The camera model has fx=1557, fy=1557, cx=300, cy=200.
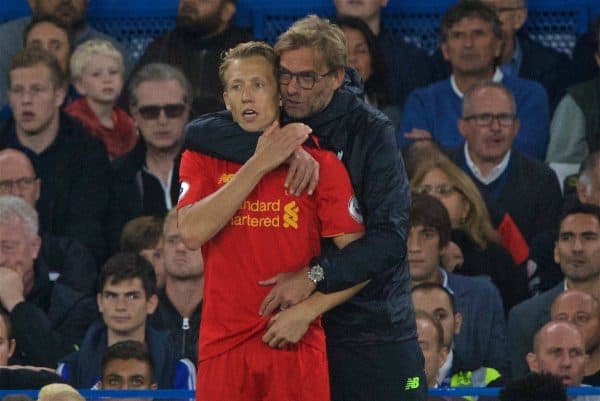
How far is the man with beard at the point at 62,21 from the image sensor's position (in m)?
9.28

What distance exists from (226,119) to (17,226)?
10.4ft

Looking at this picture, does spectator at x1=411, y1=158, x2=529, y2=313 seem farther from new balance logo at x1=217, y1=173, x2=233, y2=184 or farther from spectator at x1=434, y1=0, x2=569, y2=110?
new balance logo at x1=217, y1=173, x2=233, y2=184

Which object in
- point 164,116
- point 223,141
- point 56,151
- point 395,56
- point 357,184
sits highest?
point 395,56

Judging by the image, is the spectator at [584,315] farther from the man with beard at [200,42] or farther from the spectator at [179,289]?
the man with beard at [200,42]

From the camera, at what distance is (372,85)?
8.63 meters

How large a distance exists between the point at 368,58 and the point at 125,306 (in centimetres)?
230

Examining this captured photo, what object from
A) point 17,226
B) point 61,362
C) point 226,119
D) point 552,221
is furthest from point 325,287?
point 552,221

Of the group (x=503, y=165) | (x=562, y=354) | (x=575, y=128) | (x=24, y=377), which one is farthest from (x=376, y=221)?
(x=575, y=128)

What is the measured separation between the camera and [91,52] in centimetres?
894

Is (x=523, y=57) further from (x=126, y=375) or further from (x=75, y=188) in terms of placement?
(x=126, y=375)

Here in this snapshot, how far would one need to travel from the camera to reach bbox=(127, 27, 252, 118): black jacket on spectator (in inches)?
355

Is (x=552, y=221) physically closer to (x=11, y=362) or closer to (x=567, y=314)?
(x=567, y=314)

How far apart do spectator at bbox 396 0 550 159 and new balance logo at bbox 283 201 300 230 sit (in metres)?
4.19

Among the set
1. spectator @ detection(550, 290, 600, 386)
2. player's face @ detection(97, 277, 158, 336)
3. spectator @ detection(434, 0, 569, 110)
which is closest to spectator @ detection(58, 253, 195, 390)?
player's face @ detection(97, 277, 158, 336)
